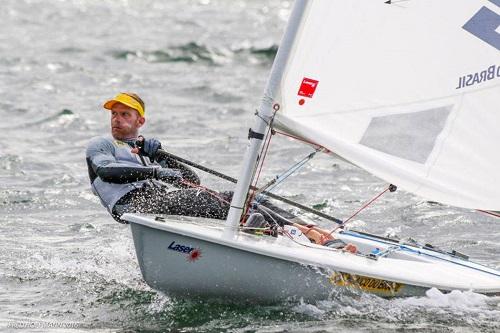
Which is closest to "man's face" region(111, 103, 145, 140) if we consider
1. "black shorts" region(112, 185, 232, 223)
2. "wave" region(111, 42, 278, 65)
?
"black shorts" region(112, 185, 232, 223)

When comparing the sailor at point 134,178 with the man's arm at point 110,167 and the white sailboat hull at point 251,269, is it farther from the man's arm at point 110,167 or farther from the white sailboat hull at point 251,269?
the white sailboat hull at point 251,269

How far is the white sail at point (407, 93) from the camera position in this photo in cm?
545

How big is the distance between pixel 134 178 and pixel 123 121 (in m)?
0.48

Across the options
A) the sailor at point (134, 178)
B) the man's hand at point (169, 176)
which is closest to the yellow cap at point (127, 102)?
the sailor at point (134, 178)

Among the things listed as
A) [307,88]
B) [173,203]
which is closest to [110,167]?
[173,203]

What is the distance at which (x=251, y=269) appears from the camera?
5.45 metres

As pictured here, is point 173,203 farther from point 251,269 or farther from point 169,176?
point 251,269

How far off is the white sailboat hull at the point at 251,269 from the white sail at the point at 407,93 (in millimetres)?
498

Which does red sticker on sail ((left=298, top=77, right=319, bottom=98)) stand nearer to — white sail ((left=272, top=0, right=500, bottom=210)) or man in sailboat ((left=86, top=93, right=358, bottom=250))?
white sail ((left=272, top=0, right=500, bottom=210))

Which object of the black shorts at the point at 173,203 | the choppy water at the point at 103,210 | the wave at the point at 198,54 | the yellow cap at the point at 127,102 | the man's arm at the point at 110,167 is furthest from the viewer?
the wave at the point at 198,54

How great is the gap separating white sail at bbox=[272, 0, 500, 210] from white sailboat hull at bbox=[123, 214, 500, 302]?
0.50 m

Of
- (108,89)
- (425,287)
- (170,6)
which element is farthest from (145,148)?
(170,6)

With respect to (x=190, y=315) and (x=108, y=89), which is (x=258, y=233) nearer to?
(x=190, y=315)

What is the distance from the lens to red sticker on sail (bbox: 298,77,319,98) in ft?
17.9
